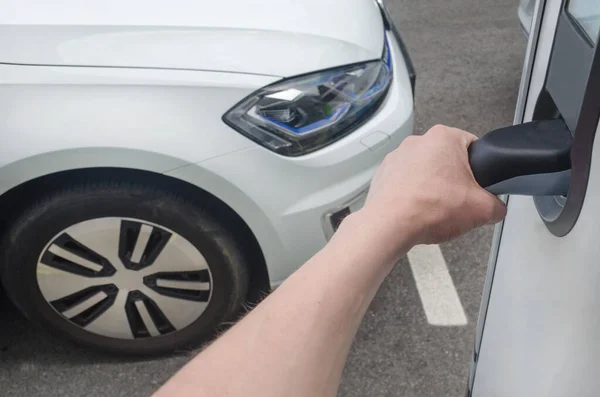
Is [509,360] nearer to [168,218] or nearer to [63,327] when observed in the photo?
[168,218]

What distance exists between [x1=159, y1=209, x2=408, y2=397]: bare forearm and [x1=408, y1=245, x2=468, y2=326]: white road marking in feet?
4.18

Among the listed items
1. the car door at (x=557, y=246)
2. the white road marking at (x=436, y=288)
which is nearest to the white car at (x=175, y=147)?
the white road marking at (x=436, y=288)

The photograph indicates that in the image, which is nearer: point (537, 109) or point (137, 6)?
point (537, 109)

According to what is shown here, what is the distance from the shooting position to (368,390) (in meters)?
1.64

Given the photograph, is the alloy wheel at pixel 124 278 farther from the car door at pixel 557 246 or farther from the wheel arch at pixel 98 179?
the car door at pixel 557 246

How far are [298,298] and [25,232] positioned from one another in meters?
1.06

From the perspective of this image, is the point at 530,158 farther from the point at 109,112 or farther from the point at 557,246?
the point at 109,112

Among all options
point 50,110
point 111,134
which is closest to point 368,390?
point 111,134

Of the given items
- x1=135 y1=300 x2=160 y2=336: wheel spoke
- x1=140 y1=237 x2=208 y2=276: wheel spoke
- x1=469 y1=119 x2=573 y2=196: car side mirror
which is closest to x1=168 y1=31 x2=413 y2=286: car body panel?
x1=140 y1=237 x2=208 y2=276: wheel spoke

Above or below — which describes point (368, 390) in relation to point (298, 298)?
below

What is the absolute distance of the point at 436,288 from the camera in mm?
1914

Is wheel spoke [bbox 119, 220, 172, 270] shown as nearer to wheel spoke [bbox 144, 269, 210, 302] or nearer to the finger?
wheel spoke [bbox 144, 269, 210, 302]

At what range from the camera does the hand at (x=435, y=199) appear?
0.63 meters

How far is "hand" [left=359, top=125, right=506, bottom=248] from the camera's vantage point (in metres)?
0.63
